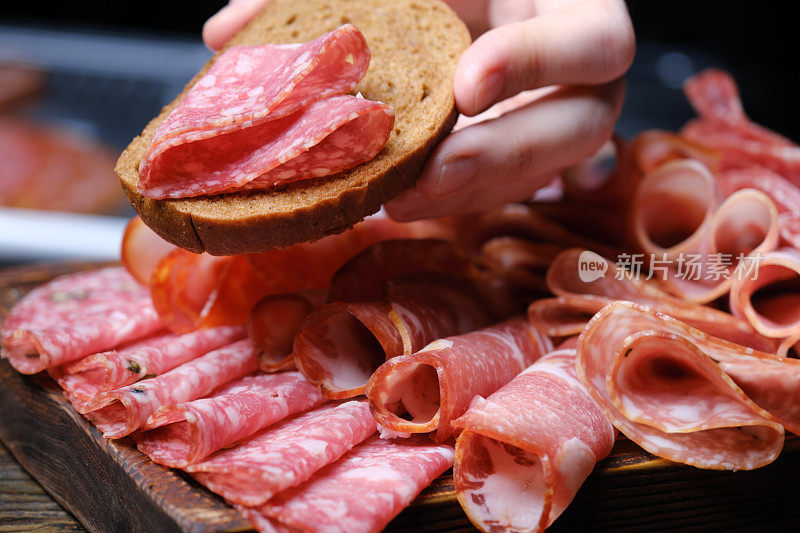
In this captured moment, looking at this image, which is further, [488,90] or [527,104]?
[527,104]

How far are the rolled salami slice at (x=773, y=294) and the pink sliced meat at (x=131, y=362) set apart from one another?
0.88 metres

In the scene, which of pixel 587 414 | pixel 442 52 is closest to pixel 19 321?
pixel 442 52

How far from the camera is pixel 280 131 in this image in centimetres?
94

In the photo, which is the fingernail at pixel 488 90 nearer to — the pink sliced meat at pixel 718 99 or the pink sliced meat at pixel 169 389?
the pink sliced meat at pixel 169 389

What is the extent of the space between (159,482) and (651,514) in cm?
69

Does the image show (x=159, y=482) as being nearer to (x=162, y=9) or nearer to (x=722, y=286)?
(x=722, y=286)

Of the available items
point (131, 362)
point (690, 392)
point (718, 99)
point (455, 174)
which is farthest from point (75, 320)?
point (718, 99)

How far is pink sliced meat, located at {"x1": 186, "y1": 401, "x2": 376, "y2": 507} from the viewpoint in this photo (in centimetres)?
79

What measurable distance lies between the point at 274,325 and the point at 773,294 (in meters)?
0.93

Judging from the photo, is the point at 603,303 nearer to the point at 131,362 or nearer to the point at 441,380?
the point at 441,380

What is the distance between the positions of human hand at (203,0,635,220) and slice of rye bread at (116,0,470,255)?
0.05 m

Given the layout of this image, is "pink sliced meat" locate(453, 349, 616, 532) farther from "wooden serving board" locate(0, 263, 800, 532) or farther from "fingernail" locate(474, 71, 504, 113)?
"fingernail" locate(474, 71, 504, 113)

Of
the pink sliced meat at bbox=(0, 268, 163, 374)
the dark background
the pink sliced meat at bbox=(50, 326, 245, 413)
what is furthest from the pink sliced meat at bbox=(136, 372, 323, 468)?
the dark background

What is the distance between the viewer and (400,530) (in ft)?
2.80
